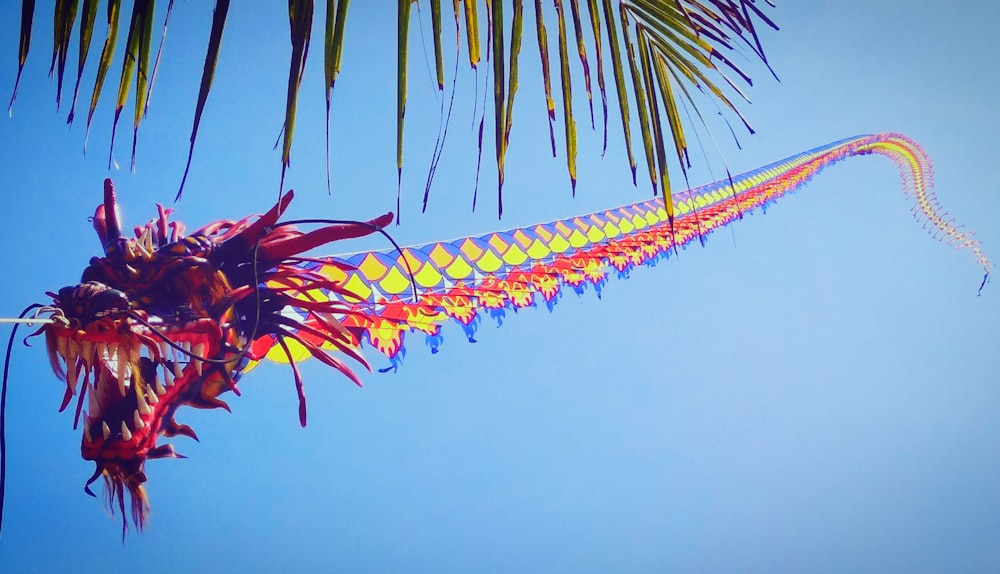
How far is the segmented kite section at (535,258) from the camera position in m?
1.31

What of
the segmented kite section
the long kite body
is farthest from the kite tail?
the long kite body

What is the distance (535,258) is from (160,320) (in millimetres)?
829

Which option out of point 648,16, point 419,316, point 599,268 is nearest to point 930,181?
point 599,268

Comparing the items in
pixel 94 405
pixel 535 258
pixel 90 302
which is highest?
pixel 535 258

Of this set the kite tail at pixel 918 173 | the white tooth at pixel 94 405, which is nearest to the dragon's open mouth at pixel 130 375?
the white tooth at pixel 94 405

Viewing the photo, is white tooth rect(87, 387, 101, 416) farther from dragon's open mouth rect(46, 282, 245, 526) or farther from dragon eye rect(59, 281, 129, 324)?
dragon eye rect(59, 281, 129, 324)

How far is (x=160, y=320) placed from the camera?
3.28 feet

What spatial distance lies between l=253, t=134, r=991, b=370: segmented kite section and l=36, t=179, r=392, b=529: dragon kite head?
0.19 ft

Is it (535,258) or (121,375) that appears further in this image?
(535,258)

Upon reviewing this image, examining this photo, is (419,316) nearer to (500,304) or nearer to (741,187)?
(500,304)

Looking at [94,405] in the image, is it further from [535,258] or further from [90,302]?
[535,258]

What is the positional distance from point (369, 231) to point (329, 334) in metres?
0.25

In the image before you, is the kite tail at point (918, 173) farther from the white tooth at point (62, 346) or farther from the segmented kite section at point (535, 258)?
the white tooth at point (62, 346)

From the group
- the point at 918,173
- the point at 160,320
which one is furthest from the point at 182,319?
the point at 918,173
